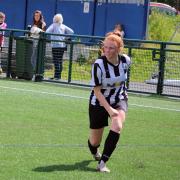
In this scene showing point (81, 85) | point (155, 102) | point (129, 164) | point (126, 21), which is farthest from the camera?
point (126, 21)

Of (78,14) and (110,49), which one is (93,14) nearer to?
(78,14)

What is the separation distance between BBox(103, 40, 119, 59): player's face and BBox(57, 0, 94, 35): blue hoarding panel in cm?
2008

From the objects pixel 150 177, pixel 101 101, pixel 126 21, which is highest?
pixel 126 21

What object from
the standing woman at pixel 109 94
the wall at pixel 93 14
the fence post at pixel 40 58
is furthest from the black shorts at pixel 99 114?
the wall at pixel 93 14

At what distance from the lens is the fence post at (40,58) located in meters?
17.8

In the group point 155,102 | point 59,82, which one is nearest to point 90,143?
point 155,102

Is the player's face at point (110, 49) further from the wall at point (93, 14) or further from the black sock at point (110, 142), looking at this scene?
the wall at point (93, 14)

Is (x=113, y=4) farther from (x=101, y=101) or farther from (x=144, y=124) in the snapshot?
(x=101, y=101)

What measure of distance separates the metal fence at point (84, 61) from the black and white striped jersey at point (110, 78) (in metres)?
7.92

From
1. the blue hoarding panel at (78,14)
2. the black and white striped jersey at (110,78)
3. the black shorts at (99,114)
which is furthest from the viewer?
the blue hoarding panel at (78,14)

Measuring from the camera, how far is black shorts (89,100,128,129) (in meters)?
7.38

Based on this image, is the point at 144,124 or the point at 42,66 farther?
the point at 42,66

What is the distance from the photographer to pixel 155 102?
573 inches

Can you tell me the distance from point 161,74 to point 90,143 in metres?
8.61
